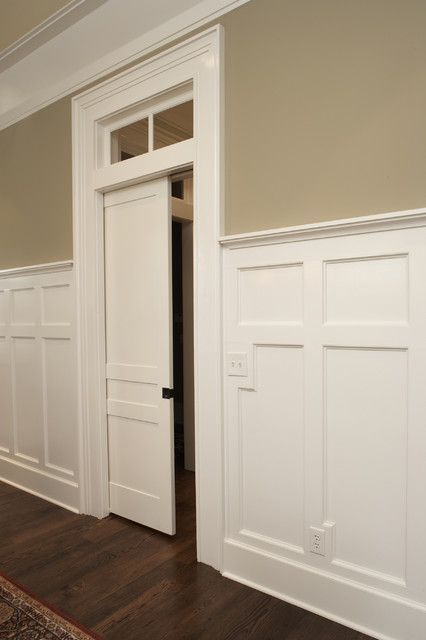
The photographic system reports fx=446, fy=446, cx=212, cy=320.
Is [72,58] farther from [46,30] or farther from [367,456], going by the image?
[367,456]

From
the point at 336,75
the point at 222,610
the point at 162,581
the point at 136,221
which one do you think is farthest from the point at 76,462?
the point at 336,75

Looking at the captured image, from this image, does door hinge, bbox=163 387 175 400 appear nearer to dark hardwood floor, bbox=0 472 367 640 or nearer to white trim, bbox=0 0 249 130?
dark hardwood floor, bbox=0 472 367 640

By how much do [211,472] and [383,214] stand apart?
4.73ft

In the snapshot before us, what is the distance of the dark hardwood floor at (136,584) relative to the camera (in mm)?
1830

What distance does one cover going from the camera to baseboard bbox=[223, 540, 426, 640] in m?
1.72

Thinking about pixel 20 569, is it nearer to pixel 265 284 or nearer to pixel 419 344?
pixel 265 284

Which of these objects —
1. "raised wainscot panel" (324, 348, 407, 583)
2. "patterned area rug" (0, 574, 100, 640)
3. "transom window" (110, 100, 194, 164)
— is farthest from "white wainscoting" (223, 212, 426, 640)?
"transom window" (110, 100, 194, 164)

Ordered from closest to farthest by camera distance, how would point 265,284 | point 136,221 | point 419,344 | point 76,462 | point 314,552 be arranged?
1. point 419,344
2. point 314,552
3. point 265,284
4. point 136,221
5. point 76,462

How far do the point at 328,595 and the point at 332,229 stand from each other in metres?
1.55

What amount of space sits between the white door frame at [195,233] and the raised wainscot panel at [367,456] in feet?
1.91

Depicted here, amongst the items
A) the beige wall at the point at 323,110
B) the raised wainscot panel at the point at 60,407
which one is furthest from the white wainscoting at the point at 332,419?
the raised wainscot panel at the point at 60,407

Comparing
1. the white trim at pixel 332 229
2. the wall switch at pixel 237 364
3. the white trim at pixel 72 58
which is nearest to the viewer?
→ the white trim at pixel 332 229

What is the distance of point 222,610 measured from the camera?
1939mm

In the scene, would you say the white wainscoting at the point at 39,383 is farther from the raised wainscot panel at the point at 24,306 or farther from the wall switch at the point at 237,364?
the wall switch at the point at 237,364
